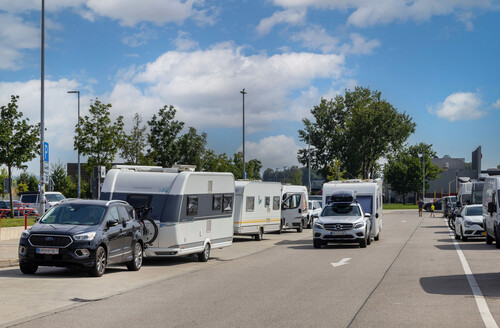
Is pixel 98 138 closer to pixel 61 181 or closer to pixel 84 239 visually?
pixel 84 239

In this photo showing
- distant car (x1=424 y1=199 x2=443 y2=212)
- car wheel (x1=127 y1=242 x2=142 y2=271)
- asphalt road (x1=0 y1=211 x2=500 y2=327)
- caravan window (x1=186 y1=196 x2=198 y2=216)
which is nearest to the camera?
asphalt road (x1=0 y1=211 x2=500 y2=327)

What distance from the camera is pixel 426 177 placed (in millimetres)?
122438

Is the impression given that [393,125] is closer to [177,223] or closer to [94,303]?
[177,223]

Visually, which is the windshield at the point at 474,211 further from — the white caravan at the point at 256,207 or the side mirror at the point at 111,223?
the side mirror at the point at 111,223

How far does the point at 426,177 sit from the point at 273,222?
305 ft

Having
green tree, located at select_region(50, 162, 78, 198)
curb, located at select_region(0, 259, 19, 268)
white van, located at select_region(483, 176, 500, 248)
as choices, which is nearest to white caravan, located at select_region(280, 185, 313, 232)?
white van, located at select_region(483, 176, 500, 248)

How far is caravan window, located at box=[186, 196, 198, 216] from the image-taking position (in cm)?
1958

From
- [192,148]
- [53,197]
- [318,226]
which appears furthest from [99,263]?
[192,148]

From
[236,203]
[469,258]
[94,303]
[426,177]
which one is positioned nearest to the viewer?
[94,303]

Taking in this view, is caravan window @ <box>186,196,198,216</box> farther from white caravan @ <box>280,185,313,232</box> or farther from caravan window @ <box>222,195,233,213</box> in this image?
white caravan @ <box>280,185,313,232</box>

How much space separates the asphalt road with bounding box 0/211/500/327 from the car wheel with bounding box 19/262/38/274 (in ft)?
0.84

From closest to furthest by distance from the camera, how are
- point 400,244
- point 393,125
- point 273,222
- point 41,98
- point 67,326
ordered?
point 67,326, point 41,98, point 400,244, point 273,222, point 393,125

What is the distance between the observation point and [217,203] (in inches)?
856

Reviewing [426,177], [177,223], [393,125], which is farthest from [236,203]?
[426,177]
